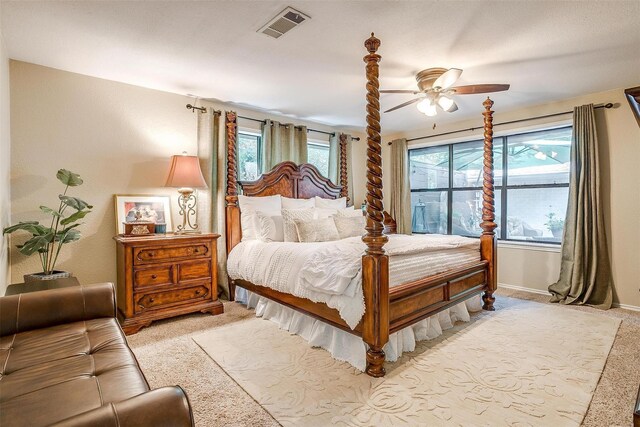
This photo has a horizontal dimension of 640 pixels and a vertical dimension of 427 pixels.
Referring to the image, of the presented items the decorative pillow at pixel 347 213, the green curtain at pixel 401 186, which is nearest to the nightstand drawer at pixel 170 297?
the decorative pillow at pixel 347 213

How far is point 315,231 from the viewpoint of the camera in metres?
3.62

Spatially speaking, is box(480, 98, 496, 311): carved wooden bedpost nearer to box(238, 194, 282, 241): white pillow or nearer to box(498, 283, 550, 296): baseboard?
box(498, 283, 550, 296): baseboard

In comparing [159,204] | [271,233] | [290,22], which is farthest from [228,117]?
[290,22]

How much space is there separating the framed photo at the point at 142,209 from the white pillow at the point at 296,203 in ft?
4.68

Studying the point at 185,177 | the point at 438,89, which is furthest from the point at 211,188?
the point at 438,89

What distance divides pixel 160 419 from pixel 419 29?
8.81ft

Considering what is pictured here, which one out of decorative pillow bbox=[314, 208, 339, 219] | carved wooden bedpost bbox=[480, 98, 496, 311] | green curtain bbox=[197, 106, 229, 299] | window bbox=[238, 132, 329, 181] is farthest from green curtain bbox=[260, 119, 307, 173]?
carved wooden bedpost bbox=[480, 98, 496, 311]

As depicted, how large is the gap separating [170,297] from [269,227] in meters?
1.22

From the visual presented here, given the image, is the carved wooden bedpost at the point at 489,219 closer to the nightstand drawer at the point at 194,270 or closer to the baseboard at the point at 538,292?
the baseboard at the point at 538,292

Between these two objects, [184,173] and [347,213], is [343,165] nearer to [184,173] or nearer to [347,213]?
[347,213]

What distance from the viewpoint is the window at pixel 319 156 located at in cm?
530

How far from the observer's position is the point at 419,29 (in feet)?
7.70

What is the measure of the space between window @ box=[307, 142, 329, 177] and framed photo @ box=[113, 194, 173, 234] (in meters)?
2.39

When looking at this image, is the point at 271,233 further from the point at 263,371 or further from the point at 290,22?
the point at 290,22
